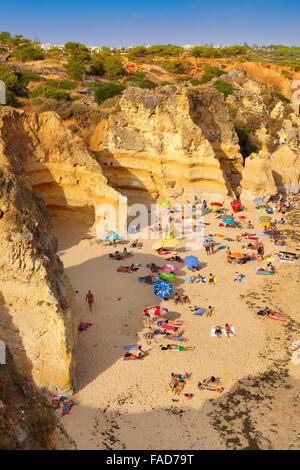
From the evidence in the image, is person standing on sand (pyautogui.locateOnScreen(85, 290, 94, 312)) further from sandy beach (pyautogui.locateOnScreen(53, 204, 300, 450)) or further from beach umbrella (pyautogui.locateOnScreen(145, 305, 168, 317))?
beach umbrella (pyautogui.locateOnScreen(145, 305, 168, 317))

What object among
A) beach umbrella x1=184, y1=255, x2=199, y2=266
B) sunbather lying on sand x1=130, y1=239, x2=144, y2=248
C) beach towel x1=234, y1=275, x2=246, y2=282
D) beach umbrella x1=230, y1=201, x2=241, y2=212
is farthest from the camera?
beach umbrella x1=230, y1=201, x2=241, y2=212

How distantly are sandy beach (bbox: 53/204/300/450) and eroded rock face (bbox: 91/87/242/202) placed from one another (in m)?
11.2

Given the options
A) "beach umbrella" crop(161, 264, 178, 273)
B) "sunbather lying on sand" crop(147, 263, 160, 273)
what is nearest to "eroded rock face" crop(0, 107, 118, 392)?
"sunbather lying on sand" crop(147, 263, 160, 273)

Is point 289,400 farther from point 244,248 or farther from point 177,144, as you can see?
point 177,144

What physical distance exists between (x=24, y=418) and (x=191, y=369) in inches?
378

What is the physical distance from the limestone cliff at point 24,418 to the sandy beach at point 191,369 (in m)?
6.14

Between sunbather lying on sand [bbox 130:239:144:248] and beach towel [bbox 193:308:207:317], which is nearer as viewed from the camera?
beach towel [bbox 193:308:207:317]

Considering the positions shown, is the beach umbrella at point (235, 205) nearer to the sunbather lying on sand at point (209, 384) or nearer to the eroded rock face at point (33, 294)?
the eroded rock face at point (33, 294)

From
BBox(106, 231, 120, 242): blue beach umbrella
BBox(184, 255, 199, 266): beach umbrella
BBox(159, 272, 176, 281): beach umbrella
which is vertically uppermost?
BBox(106, 231, 120, 242): blue beach umbrella

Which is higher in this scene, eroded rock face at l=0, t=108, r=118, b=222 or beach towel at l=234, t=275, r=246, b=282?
eroded rock face at l=0, t=108, r=118, b=222

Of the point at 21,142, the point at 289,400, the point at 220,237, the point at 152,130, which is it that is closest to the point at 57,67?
the point at 152,130

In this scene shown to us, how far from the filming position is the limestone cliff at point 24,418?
4.23 metres

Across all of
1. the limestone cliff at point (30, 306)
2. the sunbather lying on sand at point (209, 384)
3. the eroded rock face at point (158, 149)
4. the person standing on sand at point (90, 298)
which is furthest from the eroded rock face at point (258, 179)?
the limestone cliff at point (30, 306)

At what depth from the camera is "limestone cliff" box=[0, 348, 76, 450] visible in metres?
4.23
